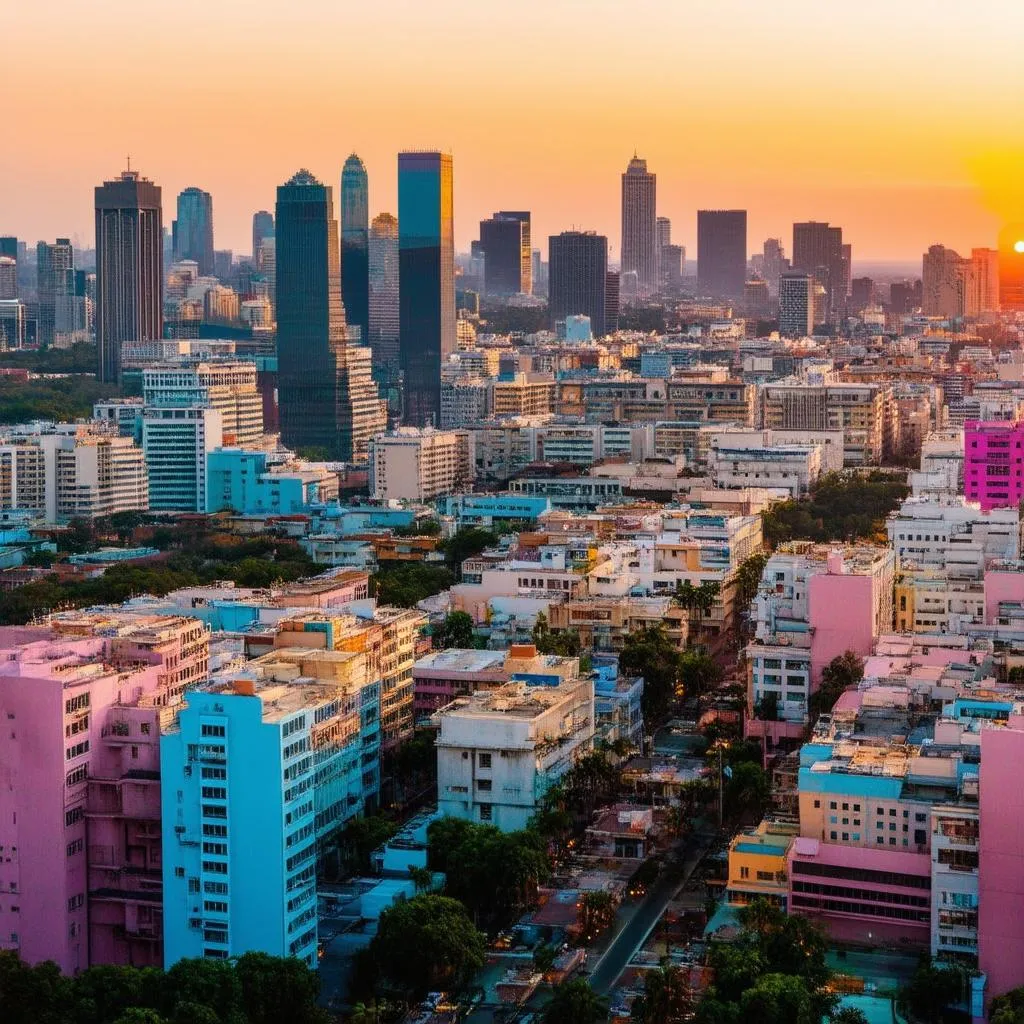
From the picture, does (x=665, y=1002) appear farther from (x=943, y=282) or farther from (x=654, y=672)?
(x=943, y=282)

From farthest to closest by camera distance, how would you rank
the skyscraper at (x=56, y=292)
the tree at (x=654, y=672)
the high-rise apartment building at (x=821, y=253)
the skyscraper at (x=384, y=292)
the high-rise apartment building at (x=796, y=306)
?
the high-rise apartment building at (x=821, y=253), the high-rise apartment building at (x=796, y=306), the skyscraper at (x=56, y=292), the skyscraper at (x=384, y=292), the tree at (x=654, y=672)

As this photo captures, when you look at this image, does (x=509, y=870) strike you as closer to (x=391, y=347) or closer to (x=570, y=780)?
(x=570, y=780)

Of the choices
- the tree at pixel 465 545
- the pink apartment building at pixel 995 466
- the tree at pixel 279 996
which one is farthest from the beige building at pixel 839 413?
the tree at pixel 279 996

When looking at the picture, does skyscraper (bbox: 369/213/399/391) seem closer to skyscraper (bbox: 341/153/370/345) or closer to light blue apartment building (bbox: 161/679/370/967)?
skyscraper (bbox: 341/153/370/345)

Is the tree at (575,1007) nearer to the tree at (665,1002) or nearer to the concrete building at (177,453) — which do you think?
the tree at (665,1002)

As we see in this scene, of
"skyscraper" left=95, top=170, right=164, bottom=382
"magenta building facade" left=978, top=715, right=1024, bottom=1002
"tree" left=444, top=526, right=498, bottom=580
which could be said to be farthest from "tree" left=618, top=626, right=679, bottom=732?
"skyscraper" left=95, top=170, right=164, bottom=382

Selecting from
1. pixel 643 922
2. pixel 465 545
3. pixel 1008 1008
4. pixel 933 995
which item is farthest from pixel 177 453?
pixel 1008 1008
